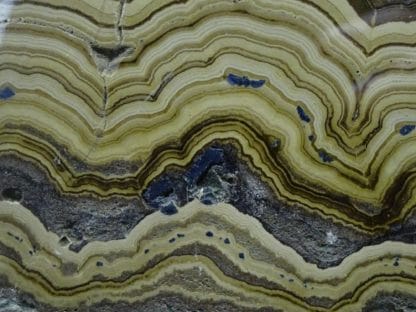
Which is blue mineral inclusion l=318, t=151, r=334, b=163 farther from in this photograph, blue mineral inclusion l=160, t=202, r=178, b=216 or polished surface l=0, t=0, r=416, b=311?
blue mineral inclusion l=160, t=202, r=178, b=216

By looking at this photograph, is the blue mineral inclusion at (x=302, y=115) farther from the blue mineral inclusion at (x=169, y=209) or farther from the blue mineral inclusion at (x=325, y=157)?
the blue mineral inclusion at (x=169, y=209)

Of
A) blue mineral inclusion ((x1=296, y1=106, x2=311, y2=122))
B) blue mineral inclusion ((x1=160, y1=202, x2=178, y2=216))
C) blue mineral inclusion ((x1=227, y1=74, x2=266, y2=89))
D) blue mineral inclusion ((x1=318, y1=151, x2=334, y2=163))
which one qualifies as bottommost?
blue mineral inclusion ((x1=160, y1=202, x2=178, y2=216))

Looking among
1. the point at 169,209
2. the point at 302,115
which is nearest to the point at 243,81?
the point at 302,115

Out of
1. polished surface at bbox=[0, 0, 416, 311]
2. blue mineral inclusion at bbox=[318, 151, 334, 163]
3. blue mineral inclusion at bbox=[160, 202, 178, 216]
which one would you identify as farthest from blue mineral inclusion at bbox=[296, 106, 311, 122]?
blue mineral inclusion at bbox=[160, 202, 178, 216]

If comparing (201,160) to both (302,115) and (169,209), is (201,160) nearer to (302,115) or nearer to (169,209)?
(169,209)

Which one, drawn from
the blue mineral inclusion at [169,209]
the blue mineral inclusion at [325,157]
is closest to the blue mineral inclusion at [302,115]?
the blue mineral inclusion at [325,157]

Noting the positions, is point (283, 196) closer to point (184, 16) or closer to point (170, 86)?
point (170, 86)

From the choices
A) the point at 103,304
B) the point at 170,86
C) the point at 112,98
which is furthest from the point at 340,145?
the point at 103,304
